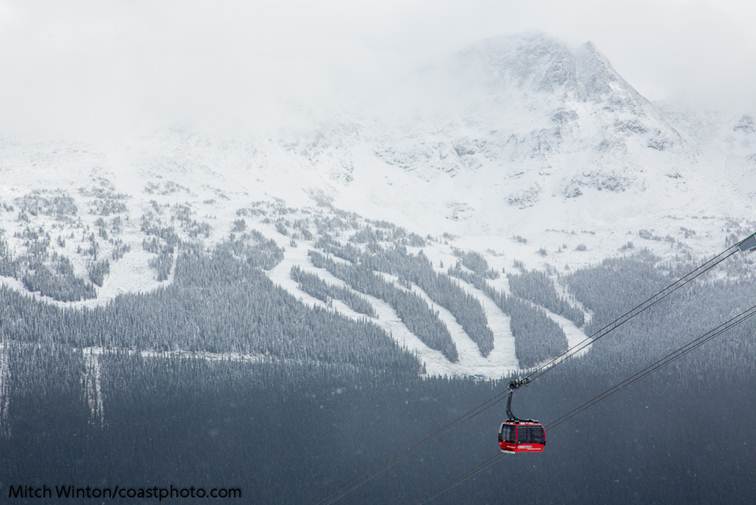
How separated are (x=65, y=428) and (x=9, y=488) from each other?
881 inches

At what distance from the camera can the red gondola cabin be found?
80875 mm

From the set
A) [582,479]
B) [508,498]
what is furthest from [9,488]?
[582,479]

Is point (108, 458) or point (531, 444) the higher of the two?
point (531, 444)

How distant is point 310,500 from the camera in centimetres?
17788

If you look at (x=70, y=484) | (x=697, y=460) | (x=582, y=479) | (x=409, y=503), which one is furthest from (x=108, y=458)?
(x=697, y=460)

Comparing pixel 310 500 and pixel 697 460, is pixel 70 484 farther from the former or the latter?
pixel 697 460

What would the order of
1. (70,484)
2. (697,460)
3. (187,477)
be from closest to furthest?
(70,484) → (187,477) → (697,460)

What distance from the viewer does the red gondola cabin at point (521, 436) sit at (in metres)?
80.9

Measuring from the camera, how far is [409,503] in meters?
184

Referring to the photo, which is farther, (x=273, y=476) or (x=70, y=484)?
(x=273, y=476)

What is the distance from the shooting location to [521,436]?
81500 mm

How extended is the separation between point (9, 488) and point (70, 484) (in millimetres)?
11585

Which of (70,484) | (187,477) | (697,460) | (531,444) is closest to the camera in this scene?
(531,444)

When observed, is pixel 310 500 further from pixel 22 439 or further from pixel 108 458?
pixel 22 439
